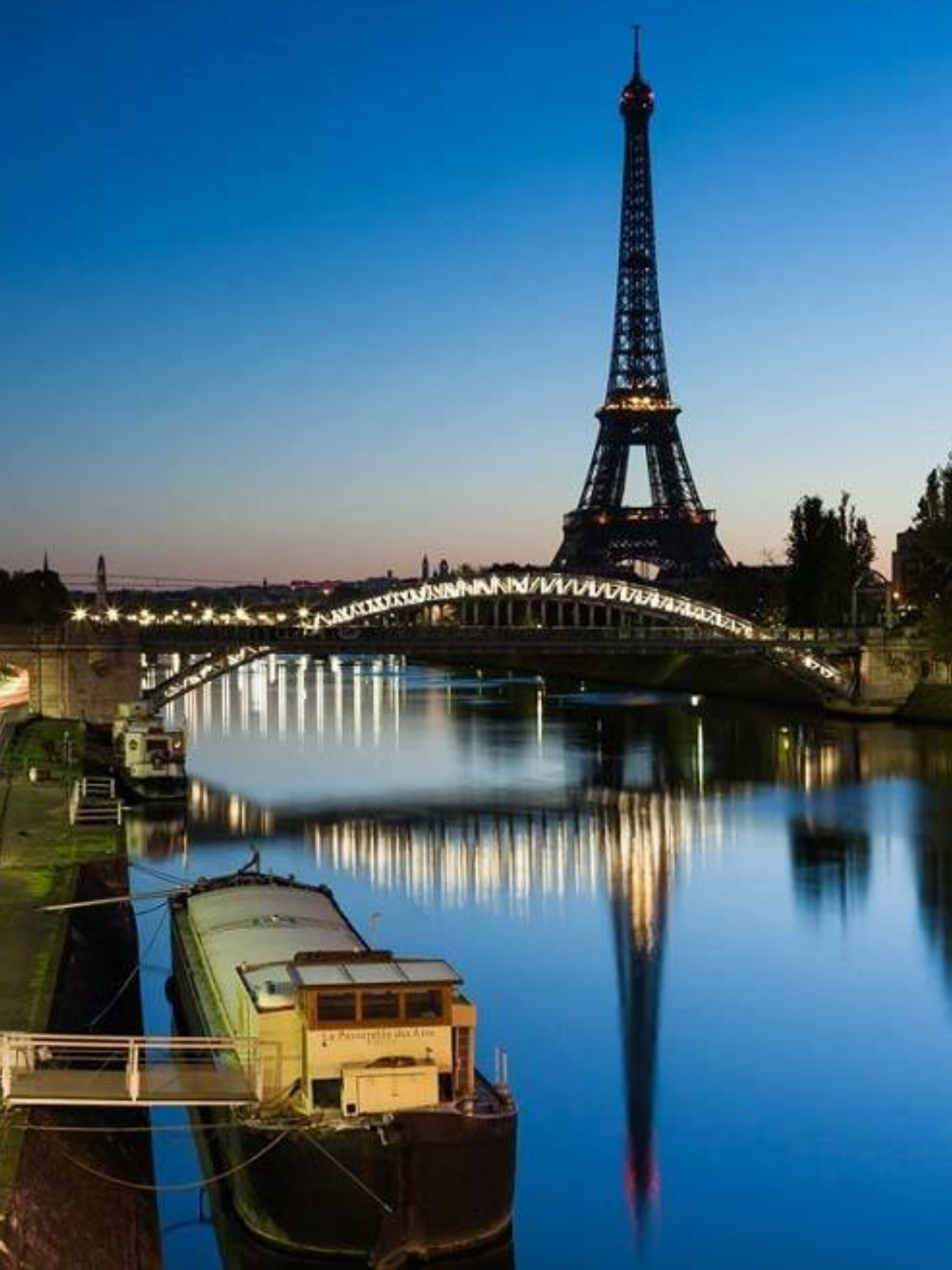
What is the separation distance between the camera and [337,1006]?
13.7m

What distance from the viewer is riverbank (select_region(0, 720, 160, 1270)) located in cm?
1212

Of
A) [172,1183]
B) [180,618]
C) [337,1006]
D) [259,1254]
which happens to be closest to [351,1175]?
[337,1006]

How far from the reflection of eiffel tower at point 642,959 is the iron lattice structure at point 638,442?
75.3 m

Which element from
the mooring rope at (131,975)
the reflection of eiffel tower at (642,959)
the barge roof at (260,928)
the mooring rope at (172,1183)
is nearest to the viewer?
the mooring rope at (172,1183)

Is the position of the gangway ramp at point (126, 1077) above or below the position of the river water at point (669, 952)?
above

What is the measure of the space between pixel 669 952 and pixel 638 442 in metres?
97.4

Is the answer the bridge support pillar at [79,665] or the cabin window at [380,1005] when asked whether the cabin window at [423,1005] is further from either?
the bridge support pillar at [79,665]

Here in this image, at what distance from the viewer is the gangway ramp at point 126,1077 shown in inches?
533

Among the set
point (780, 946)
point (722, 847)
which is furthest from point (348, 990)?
point (722, 847)

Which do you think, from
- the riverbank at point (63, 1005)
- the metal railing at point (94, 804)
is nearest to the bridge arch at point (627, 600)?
the metal railing at point (94, 804)

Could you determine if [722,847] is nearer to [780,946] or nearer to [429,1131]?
[780,946]

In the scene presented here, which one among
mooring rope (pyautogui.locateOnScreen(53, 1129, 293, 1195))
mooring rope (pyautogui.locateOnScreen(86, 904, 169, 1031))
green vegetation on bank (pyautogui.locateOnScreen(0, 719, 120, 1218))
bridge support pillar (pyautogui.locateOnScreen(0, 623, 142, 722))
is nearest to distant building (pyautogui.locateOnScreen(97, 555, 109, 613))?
bridge support pillar (pyautogui.locateOnScreen(0, 623, 142, 722))

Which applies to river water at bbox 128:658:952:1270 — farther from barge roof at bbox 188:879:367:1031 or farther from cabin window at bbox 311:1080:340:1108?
cabin window at bbox 311:1080:340:1108

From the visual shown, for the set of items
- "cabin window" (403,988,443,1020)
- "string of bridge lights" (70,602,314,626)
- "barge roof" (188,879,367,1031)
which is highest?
"string of bridge lights" (70,602,314,626)
